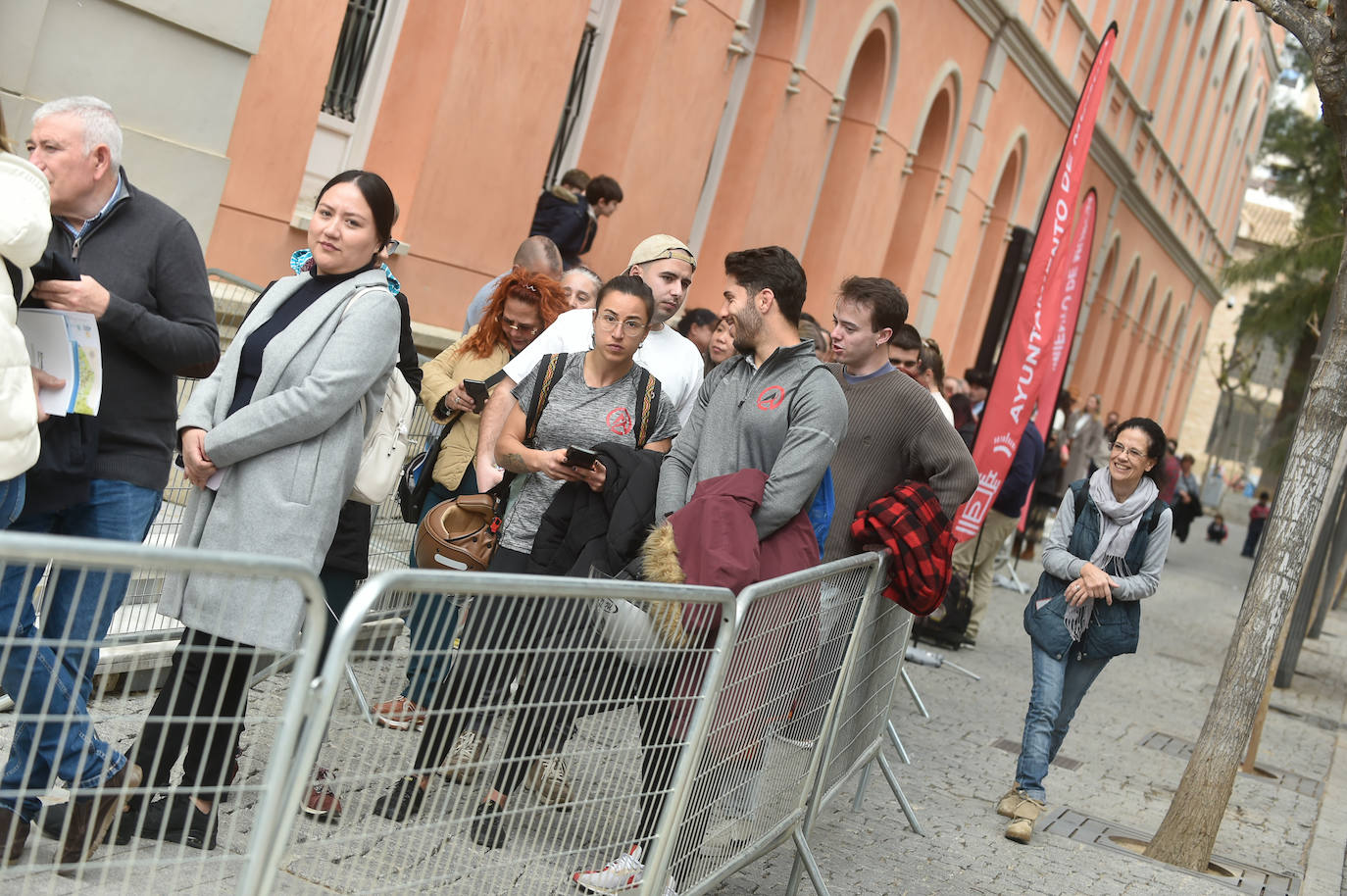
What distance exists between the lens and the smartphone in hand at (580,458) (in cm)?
473

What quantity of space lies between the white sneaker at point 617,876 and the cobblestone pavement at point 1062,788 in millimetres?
1643

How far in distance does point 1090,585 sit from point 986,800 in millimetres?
1335

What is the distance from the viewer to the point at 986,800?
7215 mm

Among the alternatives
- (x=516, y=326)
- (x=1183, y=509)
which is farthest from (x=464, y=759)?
(x=1183, y=509)

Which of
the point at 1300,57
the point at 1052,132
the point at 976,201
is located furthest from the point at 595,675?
the point at 1300,57

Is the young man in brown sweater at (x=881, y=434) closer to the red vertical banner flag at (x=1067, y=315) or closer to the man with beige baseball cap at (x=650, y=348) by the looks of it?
the man with beige baseball cap at (x=650, y=348)

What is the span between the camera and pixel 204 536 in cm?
416

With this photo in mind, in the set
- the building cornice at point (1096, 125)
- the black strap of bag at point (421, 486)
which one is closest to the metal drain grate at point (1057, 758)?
the black strap of bag at point (421, 486)

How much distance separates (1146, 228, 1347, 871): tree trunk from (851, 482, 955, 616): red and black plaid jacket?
7.47 ft

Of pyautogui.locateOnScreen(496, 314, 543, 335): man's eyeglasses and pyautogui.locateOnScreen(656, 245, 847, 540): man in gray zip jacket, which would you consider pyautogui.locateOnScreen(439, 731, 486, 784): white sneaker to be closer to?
pyautogui.locateOnScreen(656, 245, 847, 540): man in gray zip jacket

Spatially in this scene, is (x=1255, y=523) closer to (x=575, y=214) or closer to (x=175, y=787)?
(x=575, y=214)

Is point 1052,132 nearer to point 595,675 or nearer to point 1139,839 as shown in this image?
point 1139,839

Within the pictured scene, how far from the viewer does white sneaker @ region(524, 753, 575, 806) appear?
3.00 m

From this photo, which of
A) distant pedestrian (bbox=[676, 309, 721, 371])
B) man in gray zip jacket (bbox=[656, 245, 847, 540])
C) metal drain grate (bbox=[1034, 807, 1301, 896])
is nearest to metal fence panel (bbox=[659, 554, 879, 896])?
man in gray zip jacket (bbox=[656, 245, 847, 540])
